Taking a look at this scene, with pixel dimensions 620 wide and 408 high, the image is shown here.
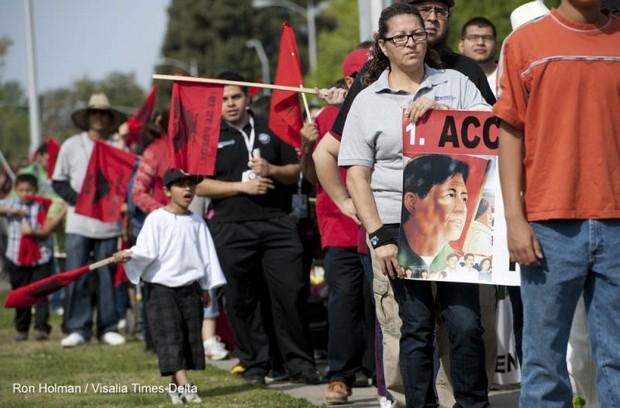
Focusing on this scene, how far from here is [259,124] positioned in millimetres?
10680

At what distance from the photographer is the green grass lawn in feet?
30.0

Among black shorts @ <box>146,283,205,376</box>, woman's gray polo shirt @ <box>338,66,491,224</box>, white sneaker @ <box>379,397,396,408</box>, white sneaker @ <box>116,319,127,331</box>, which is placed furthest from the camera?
white sneaker @ <box>116,319,127,331</box>

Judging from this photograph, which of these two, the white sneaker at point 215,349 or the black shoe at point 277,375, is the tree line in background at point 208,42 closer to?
the white sneaker at point 215,349

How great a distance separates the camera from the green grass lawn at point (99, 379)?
9.13 m

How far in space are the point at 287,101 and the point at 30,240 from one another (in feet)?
21.8

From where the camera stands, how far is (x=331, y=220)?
929 cm

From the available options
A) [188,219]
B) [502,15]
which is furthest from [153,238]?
[502,15]

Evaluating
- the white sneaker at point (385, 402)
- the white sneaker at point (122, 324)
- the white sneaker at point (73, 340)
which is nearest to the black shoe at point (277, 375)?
the white sneaker at point (385, 402)

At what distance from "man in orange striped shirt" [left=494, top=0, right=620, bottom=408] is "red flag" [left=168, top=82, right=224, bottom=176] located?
4.27 m

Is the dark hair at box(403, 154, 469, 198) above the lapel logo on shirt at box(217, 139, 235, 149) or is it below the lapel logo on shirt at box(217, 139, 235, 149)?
below

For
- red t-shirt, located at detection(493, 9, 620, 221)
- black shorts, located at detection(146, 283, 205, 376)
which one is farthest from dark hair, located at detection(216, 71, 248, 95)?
red t-shirt, located at detection(493, 9, 620, 221)

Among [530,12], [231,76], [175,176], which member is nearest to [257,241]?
[175,176]

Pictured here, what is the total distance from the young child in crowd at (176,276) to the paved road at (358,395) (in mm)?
764

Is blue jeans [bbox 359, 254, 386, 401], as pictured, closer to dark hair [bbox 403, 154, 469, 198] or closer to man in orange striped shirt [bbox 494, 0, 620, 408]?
dark hair [bbox 403, 154, 469, 198]
